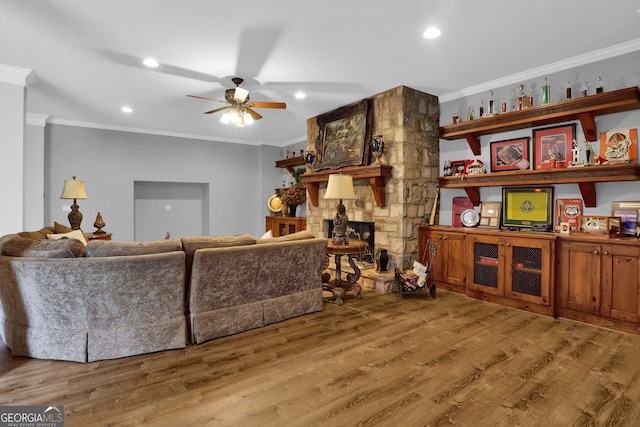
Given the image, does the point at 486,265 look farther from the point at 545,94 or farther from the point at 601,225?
the point at 545,94

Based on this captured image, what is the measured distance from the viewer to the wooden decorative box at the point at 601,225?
3.21m

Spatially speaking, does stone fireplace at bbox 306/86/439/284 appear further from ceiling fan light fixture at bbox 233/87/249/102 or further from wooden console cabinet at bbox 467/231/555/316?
ceiling fan light fixture at bbox 233/87/249/102

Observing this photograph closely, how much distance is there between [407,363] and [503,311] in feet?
6.01

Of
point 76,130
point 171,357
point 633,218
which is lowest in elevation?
point 171,357

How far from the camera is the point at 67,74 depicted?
402 cm

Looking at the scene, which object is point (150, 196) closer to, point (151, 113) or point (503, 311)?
point (151, 113)

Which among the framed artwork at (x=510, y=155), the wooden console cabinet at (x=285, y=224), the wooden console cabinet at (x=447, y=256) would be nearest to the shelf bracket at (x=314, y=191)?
the wooden console cabinet at (x=285, y=224)

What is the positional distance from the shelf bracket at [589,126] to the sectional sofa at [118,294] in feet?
11.7

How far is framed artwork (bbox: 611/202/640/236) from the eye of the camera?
3174 millimetres

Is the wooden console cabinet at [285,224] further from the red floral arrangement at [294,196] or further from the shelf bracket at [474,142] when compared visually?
the shelf bracket at [474,142]

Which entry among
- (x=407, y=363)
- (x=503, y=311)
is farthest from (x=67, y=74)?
(x=503, y=311)

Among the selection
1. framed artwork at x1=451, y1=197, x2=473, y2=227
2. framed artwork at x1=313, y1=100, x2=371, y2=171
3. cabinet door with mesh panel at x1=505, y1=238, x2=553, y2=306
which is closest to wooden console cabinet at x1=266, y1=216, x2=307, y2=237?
framed artwork at x1=313, y1=100, x2=371, y2=171

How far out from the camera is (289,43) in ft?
10.6

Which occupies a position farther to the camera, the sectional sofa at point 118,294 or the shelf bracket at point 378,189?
the shelf bracket at point 378,189
